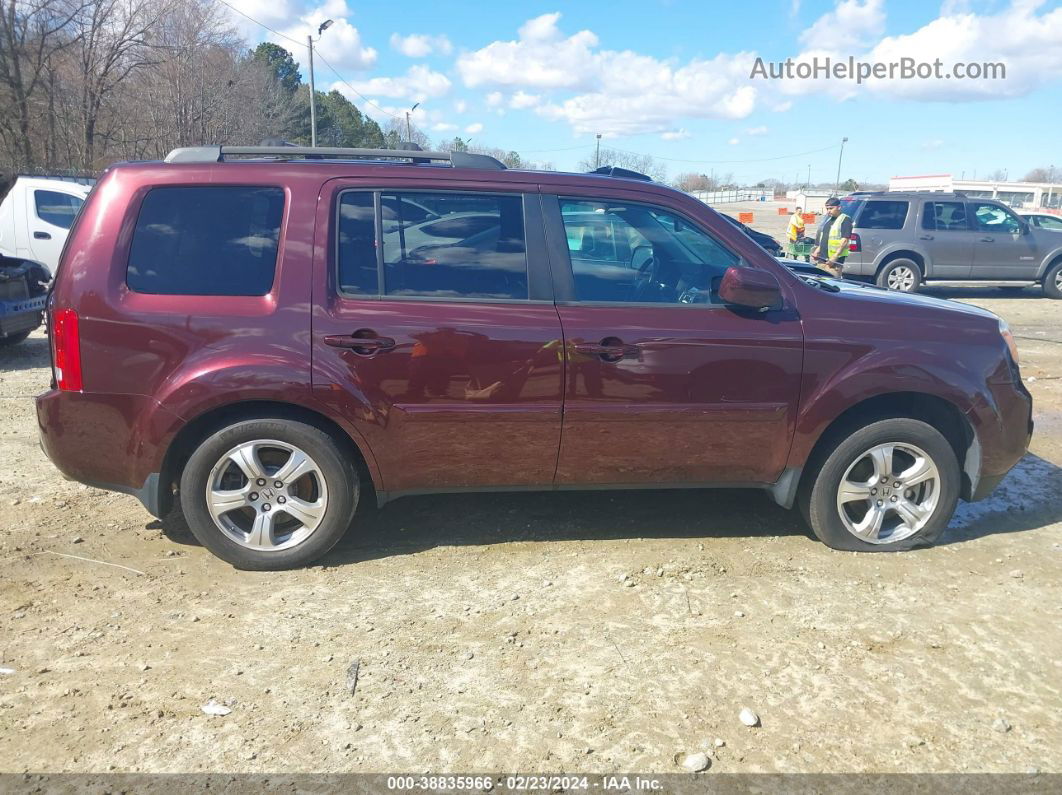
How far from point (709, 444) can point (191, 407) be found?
97.1 inches

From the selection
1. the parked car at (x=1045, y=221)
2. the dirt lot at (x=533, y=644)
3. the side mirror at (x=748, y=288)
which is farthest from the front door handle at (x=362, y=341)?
the parked car at (x=1045, y=221)

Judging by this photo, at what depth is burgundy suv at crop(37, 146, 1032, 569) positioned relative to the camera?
358cm

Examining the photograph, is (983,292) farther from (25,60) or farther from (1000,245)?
(25,60)

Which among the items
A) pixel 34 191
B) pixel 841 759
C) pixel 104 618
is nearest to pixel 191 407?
pixel 104 618

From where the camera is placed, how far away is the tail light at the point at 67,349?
11.6 ft

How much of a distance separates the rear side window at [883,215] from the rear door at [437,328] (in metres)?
12.0

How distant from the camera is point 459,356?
367 centimetres

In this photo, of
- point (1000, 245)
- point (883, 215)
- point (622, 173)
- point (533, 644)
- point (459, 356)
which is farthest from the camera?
point (1000, 245)

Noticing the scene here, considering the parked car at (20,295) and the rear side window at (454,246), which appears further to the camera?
the parked car at (20,295)

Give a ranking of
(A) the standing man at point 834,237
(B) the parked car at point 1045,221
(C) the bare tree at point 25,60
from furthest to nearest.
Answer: (C) the bare tree at point 25,60
(B) the parked car at point 1045,221
(A) the standing man at point 834,237

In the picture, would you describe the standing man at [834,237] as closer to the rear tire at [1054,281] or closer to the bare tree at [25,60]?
the rear tire at [1054,281]

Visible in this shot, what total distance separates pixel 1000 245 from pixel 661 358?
13.6 meters

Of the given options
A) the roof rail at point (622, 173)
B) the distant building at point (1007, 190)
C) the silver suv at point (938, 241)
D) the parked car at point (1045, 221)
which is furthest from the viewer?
the distant building at point (1007, 190)

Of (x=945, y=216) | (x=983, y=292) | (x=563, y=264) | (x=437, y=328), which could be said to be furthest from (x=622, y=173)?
(x=983, y=292)
